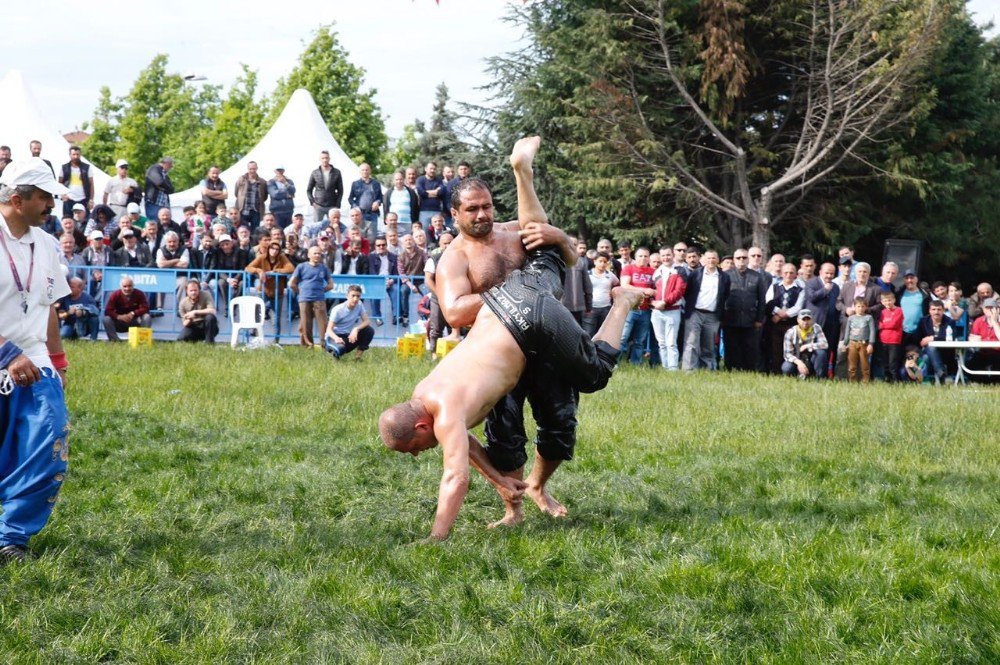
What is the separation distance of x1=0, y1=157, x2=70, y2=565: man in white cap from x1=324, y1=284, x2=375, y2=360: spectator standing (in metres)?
9.94

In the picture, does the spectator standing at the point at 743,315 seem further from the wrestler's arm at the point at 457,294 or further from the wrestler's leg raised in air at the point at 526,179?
the wrestler's arm at the point at 457,294

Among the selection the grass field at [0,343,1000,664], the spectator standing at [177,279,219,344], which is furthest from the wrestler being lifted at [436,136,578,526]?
the spectator standing at [177,279,219,344]

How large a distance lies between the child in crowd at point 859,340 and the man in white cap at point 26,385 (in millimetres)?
12777

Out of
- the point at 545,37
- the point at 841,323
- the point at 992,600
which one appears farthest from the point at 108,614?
the point at 545,37

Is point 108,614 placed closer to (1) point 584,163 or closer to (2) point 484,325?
(2) point 484,325

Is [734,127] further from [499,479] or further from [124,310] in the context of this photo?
[499,479]

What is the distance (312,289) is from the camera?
17.0 meters

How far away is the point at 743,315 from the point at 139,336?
8.65m

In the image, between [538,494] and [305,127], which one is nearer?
[538,494]

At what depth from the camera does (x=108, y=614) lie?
14.1ft

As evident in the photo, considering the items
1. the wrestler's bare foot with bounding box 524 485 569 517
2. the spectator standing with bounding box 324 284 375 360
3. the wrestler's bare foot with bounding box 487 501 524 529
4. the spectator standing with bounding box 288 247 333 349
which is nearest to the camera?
the wrestler's bare foot with bounding box 487 501 524 529

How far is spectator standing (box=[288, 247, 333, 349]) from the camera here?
17.0 metres

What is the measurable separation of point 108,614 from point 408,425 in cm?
166

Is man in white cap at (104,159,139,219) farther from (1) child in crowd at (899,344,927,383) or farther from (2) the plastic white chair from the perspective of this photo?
(1) child in crowd at (899,344,927,383)
